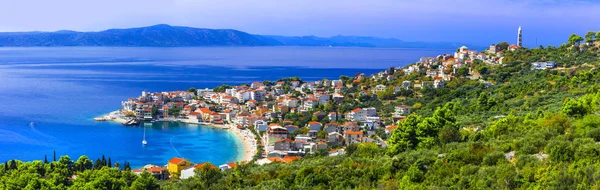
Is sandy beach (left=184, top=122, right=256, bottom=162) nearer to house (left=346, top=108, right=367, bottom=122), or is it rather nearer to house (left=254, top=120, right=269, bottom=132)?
house (left=254, top=120, right=269, bottom=132)

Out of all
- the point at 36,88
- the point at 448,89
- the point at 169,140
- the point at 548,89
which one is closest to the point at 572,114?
the point at 548,89

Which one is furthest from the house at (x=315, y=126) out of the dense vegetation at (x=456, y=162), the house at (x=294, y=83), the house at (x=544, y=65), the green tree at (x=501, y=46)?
the green tree at (x=501, y=46)

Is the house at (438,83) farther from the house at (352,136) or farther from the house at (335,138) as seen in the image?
the house at (335,138)

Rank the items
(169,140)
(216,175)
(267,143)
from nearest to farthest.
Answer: (216,175), (267,143), (169,140)

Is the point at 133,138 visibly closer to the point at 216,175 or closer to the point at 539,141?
the point at 216,175

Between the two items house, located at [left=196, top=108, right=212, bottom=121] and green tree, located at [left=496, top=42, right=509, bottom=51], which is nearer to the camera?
house, located at [left=196, top=108, right=212, bottom=121]

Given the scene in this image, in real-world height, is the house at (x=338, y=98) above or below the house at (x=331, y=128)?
above

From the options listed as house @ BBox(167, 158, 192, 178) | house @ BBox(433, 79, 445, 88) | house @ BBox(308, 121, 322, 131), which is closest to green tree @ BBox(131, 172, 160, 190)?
house @ BBox(167, 158, 192, 178)
